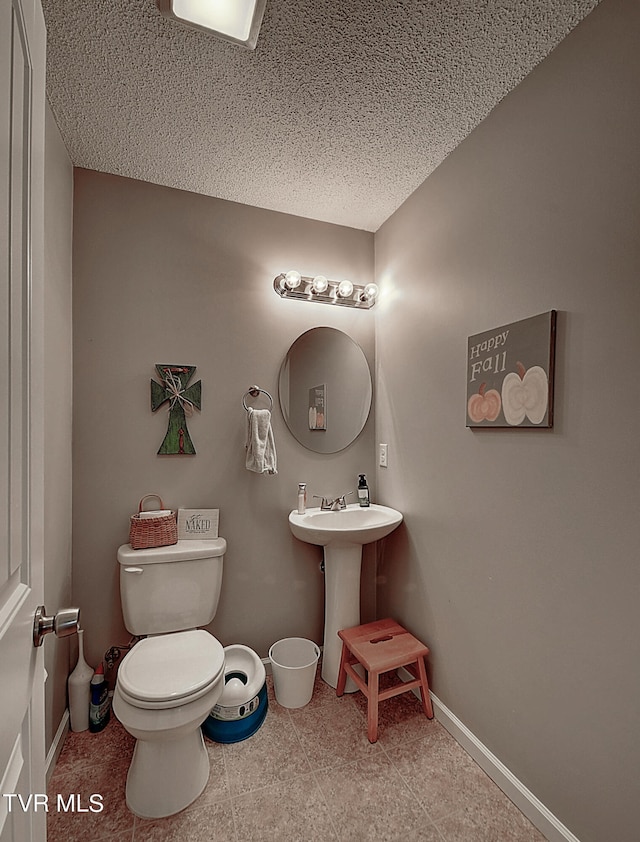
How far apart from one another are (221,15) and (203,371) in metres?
1.33

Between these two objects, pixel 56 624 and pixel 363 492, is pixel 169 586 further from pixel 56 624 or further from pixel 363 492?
pixel 56 624

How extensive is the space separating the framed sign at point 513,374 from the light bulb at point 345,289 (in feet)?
2.73

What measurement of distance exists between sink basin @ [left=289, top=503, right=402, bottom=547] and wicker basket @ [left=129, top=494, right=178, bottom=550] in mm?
568

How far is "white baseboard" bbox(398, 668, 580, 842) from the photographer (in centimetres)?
132

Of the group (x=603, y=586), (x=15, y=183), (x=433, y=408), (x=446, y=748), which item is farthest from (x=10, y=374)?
(x=446, y=748)

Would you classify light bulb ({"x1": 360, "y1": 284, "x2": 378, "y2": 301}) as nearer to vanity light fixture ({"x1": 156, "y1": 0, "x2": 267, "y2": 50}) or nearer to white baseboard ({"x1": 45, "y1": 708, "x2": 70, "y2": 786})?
vanity light fixture ({"x1": 156, "y1": 0, "x2": 267, "y2": 50})

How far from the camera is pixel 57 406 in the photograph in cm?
169

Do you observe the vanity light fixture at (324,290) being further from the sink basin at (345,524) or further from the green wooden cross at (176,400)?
the sink basin at (345,524)

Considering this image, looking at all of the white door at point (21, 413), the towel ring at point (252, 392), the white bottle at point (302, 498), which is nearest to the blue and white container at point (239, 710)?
the white bottle at point (302, 498)

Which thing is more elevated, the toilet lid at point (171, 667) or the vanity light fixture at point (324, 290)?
the vanity light fixture at point (324, 290)

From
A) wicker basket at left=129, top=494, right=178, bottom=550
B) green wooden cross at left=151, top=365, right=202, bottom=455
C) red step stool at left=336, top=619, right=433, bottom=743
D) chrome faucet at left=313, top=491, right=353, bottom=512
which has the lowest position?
red step stool at left=336, top=619, right=433, bottom=743

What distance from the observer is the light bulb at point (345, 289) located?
228 cm

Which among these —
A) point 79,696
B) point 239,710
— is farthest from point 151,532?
point 239,710

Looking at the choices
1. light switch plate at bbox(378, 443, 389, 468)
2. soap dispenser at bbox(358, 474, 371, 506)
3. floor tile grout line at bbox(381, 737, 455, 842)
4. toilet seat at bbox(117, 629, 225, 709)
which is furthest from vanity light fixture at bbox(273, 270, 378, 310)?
floor tile grout line at bbox(381, 737, 455, 842)
